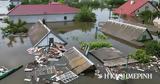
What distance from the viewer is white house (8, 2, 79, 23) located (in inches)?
1297

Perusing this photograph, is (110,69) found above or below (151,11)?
→ below

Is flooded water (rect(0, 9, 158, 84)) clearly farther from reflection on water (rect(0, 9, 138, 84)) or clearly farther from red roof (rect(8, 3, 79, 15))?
red roof (rect(8, 3, 79, 15))

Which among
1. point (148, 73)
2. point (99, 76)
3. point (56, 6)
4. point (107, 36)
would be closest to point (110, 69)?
point (99, 76)

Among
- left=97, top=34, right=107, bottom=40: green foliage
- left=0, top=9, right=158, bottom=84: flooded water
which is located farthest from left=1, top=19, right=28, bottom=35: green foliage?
left=97, top=34, right=107, bottom=40: green foliage

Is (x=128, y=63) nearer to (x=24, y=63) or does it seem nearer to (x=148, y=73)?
(x=148, y=73)

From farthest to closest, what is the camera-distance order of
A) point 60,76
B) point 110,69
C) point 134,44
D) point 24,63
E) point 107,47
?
point 134,44 < point 107,47 < point 24,63 < point 110,69 < point 60,76

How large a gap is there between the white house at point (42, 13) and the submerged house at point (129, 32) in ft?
26.0

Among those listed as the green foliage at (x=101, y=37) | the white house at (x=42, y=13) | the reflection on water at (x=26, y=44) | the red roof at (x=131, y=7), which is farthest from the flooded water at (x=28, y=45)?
the red roof at (x=131, y=7)

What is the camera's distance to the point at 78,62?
57.1ft

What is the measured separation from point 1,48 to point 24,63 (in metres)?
4.53

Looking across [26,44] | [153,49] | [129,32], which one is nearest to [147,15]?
[129,32]

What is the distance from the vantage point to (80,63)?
17.2m

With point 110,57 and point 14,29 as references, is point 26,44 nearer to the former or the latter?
point 14,29

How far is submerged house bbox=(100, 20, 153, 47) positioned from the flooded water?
74 cm
